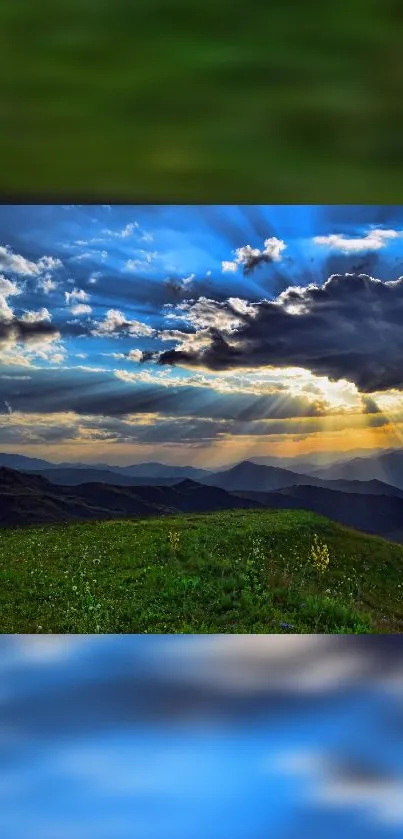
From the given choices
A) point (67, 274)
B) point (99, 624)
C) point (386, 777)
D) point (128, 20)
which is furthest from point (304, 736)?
point (67, 274)

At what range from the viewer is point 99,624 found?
5.95 meters

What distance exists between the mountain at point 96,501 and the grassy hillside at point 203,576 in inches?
3.0

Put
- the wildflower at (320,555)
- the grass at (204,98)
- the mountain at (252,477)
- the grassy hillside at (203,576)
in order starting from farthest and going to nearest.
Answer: the mountain at (252,477)
the wildflower at (320,555)
the grassy hillside at (203,576)
the grass at (204,98)

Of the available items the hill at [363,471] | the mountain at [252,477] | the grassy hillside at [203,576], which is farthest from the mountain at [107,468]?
the hill at [363,471]

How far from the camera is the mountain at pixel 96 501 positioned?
20.9ft

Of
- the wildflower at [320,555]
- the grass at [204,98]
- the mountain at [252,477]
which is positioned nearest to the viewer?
the grass at [204,98]

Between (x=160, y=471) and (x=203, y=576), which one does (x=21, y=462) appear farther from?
(x=203, y=576)

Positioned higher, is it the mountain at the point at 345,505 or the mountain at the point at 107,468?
the mountain at the point at 107,468

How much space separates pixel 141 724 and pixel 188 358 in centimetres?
343

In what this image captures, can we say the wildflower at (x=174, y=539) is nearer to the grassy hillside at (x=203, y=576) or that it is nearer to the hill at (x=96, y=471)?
the grassy hillside at (x=203, y=576)

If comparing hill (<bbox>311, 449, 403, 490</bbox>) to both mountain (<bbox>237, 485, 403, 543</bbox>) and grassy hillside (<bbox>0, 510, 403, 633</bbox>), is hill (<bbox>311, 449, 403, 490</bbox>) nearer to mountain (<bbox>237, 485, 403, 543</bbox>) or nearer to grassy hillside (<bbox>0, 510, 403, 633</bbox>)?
mountain (<bbox>237, 485, 403, 543</bbox>)

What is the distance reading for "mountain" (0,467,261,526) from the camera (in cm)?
638

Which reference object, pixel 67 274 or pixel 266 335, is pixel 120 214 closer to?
pixel 67 274

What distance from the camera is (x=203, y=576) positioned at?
20.0 feet
